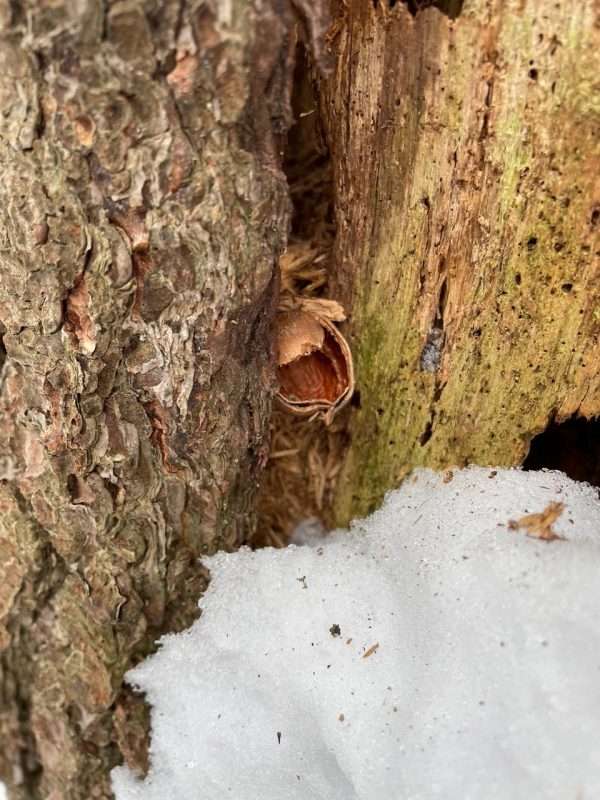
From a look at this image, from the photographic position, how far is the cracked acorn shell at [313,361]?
122cm

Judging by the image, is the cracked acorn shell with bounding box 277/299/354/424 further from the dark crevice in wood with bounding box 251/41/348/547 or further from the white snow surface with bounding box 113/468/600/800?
the white snow surface with bounding box 113/468/600/800

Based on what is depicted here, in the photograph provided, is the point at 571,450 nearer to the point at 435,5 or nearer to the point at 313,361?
the point at 313,361

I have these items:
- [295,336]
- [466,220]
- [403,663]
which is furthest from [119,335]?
[403,663]

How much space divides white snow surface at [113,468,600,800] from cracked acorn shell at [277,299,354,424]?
22cm

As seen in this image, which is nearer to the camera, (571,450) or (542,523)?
(542,523)

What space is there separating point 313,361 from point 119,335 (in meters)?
0.38

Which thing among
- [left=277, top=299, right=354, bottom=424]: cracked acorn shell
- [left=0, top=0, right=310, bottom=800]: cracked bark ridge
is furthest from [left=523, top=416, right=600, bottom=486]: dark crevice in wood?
[left=0, top=0, right=310, bottom=800]: cracked bark ridge

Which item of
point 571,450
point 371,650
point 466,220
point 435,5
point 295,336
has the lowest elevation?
point 371,650

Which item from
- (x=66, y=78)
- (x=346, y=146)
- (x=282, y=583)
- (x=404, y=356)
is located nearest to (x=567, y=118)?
(x=346, y=146)

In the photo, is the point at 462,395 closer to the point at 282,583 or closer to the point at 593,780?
the point at 282,583

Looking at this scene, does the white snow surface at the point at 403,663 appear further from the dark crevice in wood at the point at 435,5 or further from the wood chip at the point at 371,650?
the dark crevice in wood at the point at 435,5

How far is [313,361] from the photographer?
1305 millimetres

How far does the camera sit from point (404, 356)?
1253 millimetres

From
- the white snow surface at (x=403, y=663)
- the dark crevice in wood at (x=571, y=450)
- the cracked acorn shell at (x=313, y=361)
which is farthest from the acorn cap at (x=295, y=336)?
the dark crevice in wood at (x=571, y=450)
